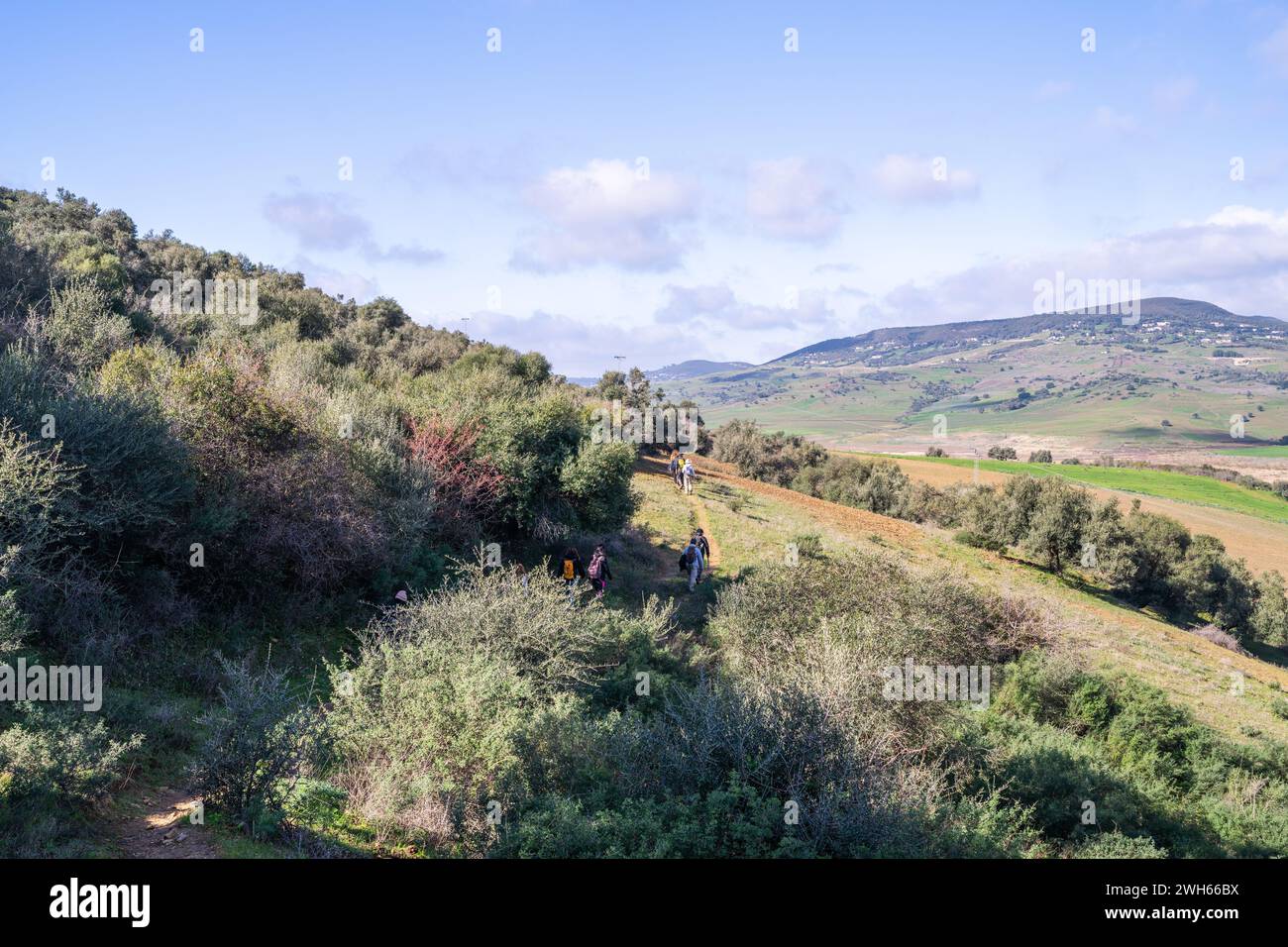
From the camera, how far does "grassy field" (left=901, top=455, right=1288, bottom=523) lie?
5744cm

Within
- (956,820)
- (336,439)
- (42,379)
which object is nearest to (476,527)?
A: (336,439)

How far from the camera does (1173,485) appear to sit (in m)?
65.5

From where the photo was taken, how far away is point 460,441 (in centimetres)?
1767

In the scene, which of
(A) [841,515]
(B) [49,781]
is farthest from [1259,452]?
(B) [49,781]

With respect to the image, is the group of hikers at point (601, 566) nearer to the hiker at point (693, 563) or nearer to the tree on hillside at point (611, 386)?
the hiker at point (693, 563)

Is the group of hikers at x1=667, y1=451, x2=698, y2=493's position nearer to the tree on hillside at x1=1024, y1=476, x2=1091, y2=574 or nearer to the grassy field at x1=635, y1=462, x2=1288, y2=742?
the grassy field at x1=635, y1=462, x2=1288, y2=742

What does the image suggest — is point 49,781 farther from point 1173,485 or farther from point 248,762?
point 1173,485

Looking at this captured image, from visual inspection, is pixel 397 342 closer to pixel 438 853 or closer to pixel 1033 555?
pixel 1033 555

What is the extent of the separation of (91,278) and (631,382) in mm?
33956

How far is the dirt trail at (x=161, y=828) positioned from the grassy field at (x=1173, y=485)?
186 ft

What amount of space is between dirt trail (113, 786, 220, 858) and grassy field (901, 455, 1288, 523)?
56698mm

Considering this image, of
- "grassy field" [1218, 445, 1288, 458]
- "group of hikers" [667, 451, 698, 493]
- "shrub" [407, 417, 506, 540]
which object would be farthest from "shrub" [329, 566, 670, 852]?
"grassy field" [1218, 445, 1288, 458]
